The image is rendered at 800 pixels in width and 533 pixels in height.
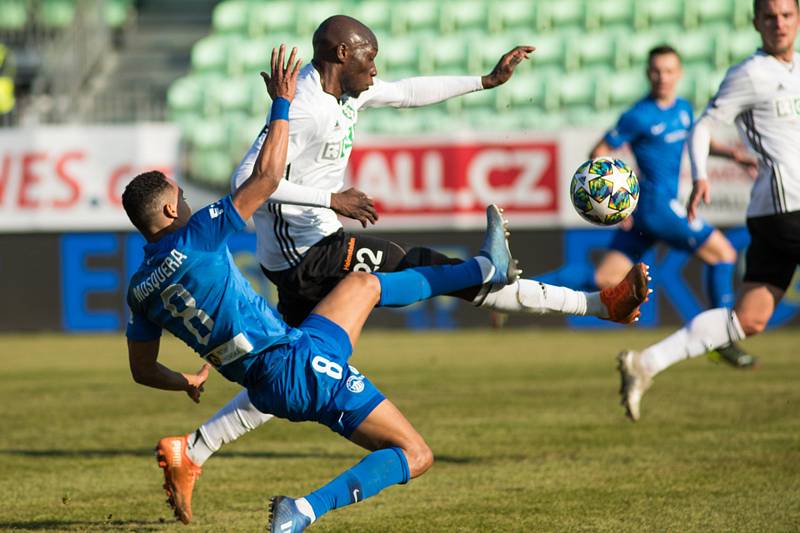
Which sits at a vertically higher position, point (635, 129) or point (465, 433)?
point (635, 129)

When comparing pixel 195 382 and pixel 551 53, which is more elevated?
pixel 551 53

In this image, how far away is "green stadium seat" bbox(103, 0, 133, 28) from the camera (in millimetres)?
20875

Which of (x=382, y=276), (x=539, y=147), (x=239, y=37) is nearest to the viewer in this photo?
(x=382, y=276)

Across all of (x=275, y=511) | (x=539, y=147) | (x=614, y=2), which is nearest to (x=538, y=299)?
(x=275, y=511)

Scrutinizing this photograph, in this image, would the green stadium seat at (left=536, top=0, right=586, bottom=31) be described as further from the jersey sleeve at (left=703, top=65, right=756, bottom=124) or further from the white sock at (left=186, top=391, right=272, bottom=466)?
the white sock at (left=186, top=391, right=272, bottom=466)

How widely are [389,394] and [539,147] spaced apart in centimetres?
625

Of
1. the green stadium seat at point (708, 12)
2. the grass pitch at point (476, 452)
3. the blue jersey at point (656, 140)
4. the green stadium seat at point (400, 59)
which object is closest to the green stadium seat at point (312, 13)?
the green stadium seat at point (400, 59)

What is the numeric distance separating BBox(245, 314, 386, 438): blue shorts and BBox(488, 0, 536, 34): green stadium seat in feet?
48.1

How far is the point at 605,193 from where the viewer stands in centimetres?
659

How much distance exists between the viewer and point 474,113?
18.1m

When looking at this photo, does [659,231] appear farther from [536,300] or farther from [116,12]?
[116,12]

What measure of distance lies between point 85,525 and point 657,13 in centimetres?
1458

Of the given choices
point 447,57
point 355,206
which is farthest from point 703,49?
point 355,206

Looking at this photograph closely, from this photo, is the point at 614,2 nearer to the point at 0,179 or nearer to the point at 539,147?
the point at 539,147
